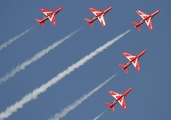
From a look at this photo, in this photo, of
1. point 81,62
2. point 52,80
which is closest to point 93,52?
point 81,62

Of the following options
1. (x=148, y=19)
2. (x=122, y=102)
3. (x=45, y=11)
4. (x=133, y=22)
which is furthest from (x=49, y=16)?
(x=122, y=102)

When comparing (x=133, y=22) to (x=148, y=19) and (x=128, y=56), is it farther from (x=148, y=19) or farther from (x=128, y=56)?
(x=128, y=56)

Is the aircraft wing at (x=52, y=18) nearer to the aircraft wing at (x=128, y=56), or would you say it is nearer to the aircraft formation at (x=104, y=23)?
the aircraft formation at (x=104, y=23)

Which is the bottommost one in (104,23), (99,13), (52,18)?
(104,23)

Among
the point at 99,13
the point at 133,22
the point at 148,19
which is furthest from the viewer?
the point at 148,19

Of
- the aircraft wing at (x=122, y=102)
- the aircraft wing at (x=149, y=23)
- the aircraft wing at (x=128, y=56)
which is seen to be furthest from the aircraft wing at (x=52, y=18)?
the aircraft wing at (x=122, y=102)

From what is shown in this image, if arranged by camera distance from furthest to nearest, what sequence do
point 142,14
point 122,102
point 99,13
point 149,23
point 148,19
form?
point 142,14 < point 148,19 < point 149,23 < point 99,13 < point 122,102

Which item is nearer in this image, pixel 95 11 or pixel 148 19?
pixel 95 11

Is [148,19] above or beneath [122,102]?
above

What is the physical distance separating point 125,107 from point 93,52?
14.0 meters

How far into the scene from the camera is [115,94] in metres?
119

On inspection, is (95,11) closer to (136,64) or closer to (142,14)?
(142,14)

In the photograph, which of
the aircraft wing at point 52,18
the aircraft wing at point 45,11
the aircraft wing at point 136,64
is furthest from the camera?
the aircraft wing at point 136,64

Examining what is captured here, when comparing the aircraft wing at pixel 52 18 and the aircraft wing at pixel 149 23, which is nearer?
the aircraft wing at pixel 52 18
